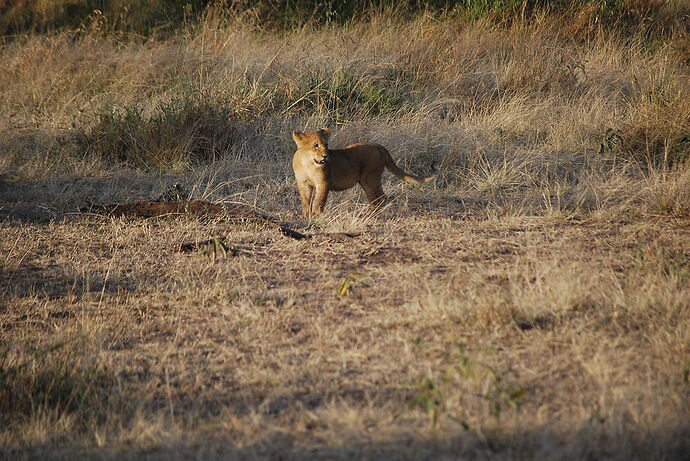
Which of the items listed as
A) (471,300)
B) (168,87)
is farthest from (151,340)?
(168,87)

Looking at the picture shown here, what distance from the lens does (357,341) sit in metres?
3.97

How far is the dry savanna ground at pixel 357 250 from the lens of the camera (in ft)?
10.7

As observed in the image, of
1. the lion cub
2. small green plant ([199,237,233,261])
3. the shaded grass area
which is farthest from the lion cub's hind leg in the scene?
small green plant ([199,237,233,261])

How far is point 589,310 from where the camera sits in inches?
162

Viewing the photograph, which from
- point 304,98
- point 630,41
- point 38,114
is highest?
point 630,41

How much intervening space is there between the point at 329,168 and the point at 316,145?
21 centimetres

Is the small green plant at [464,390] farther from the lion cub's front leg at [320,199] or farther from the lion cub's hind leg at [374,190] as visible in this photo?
the lion cub's hind leg at [374,190]

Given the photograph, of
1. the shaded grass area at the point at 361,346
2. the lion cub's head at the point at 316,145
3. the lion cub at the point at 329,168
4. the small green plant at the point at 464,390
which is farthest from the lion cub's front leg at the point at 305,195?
the small green plant at the point at 464,390

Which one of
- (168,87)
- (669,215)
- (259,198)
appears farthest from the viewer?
(168,87)

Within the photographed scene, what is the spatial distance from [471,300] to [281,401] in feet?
4.11

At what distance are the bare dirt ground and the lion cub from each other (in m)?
0.52

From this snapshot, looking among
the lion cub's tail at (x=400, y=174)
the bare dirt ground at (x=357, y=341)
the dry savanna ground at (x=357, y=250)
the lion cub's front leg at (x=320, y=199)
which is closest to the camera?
the bare dirt ground at (x=357, y=341)

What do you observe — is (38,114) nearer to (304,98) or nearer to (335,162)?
(304,98)

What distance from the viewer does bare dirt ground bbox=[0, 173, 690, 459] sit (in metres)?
3.13
